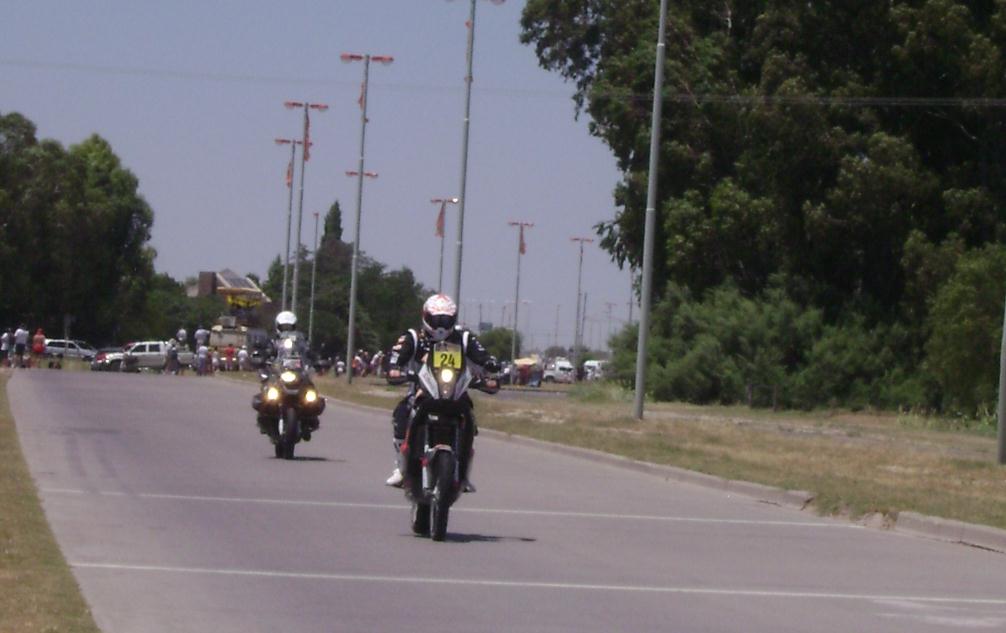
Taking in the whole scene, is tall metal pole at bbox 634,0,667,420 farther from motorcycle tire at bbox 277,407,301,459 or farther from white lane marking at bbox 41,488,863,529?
white lane marking at bbox 41,488,863,529

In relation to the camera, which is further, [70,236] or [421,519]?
[70,236]

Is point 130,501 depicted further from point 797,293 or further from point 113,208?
point 113,208

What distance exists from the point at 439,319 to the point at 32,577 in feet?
15.8

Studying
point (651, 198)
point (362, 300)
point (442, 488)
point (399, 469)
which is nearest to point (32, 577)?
point (442, 488)

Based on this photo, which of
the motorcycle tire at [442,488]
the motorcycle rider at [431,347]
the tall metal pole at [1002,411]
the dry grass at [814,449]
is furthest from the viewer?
the tall metal pole at [1002,411]

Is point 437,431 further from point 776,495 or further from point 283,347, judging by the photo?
point 283,347

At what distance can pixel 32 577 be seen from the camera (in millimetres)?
10148

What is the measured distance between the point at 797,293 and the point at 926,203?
598cm

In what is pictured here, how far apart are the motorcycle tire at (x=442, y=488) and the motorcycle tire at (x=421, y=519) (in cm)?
30

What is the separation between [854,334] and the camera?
4812cm

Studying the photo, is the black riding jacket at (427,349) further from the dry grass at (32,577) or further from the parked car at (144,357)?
the parked car at (144,357)

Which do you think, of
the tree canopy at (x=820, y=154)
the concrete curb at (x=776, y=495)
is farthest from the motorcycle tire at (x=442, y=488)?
the tree canopy at (x=820, y=154)

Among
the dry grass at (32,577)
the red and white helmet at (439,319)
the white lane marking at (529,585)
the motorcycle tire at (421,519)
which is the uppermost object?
the red and white helmet at (439,319)

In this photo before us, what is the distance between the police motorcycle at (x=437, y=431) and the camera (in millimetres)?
13602
